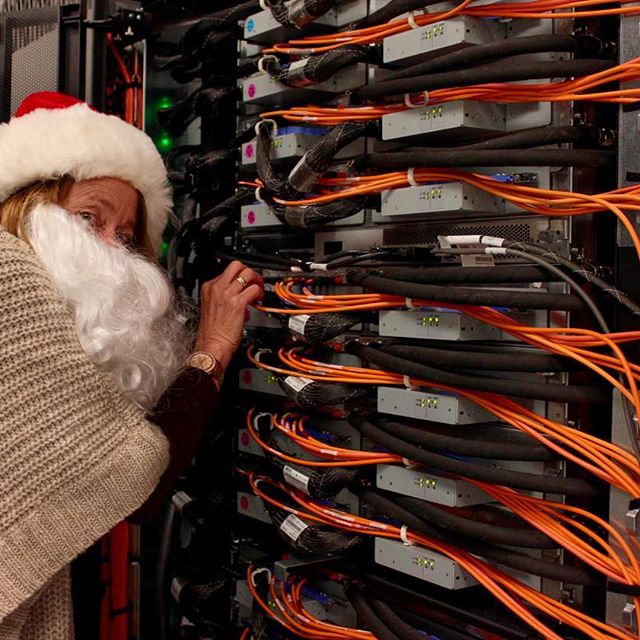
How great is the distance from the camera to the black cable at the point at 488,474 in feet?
4.94

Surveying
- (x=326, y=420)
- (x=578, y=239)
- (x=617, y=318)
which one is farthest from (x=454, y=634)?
(x=578, y=239)

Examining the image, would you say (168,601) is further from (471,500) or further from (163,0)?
(163,0)

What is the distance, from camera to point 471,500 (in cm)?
169

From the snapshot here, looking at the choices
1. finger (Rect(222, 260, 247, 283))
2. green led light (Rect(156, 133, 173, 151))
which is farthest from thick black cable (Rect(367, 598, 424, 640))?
green led light (Rect(156, 133, 173, 151))

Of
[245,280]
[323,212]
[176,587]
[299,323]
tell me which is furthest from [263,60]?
[176,587]

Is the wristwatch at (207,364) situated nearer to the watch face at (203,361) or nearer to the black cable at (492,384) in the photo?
the watch face at (203,361)

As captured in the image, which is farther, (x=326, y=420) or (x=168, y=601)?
(x=168, y=601)

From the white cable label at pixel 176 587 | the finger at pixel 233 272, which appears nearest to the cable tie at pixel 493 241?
the finger at pixel 233 272

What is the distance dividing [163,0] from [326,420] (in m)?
1.40

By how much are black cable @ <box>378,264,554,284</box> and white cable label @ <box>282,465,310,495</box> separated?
55 centimetres

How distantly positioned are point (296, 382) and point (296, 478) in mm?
237

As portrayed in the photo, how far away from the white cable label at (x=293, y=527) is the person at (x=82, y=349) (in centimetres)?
35

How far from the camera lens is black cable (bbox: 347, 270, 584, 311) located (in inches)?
57.7

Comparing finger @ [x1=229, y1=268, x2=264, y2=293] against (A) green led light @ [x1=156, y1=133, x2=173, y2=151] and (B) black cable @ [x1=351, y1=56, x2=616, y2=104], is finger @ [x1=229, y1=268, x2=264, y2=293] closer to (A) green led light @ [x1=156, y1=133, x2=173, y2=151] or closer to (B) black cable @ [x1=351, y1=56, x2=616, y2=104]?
(B) black cable @ [x1=351, y1=56, x2=616, y2=104]
